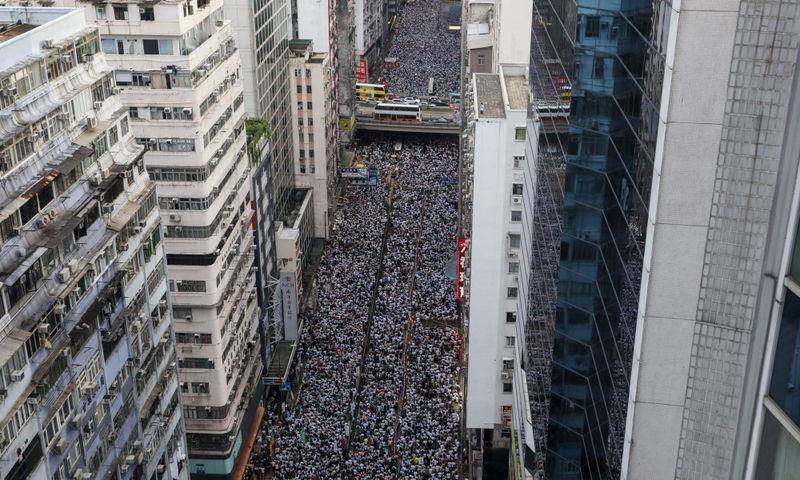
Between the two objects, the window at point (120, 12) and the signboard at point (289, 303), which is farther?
the signboard at point (289, 303)

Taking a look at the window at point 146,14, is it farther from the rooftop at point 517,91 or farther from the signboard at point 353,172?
the signboard at point 353,172

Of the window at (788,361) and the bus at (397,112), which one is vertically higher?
the window at (788,361)

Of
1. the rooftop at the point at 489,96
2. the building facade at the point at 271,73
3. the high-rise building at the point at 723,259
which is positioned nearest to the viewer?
the high-rise building at the point at 723,259

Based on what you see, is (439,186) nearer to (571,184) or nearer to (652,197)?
(571,184)

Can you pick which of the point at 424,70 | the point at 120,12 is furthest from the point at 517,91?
the point at 424,70

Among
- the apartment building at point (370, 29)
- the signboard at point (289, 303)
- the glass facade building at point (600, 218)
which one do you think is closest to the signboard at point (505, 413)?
the signboard at point (289, 303)

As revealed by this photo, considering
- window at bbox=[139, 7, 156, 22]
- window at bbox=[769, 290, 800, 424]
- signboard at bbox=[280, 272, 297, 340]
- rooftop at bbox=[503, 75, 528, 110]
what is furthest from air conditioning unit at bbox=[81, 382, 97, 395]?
signboard at bbox=[280, 272, 297, 340]

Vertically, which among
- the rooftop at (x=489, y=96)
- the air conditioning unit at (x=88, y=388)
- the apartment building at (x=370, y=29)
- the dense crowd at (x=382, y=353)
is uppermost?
the rooftop at (x=489, y=96)
